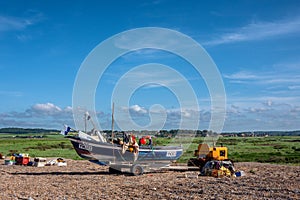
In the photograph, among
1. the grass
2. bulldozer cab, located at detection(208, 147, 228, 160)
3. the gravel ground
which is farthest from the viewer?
the grass

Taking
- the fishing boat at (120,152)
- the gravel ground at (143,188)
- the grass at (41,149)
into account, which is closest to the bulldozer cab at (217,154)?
the fishing boat at (120,152)

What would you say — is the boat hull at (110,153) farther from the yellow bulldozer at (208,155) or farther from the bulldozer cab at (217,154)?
Answer: the bulldozer cab at (217,154)

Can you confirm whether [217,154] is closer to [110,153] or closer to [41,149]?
[110,153]

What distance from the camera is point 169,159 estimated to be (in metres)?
27.4

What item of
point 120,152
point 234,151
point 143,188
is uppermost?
point 120,152

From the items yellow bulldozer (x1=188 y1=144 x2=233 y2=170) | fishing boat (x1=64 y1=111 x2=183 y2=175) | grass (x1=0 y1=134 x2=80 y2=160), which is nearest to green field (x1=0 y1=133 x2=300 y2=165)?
grass (x1=0 y1=134 x2=80 y2=160)

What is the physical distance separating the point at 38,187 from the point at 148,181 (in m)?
6.04

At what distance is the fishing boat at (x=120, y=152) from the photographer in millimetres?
25578

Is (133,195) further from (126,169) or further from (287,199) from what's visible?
(126,169)

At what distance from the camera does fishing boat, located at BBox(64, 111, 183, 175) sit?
83.9 ft

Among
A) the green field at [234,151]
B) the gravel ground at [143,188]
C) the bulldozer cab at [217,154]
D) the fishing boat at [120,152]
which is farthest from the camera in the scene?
the green field at [234,151]

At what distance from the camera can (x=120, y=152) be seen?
1006 inches

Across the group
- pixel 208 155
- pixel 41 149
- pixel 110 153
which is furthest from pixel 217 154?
pixel 41 149

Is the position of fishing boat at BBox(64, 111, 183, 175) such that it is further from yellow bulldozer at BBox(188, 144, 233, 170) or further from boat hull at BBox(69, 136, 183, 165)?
yellow bulldozer at BBox(188, 144, 233, 170)
